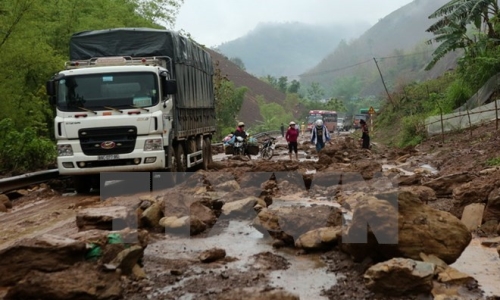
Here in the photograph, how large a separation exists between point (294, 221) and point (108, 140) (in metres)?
5.54

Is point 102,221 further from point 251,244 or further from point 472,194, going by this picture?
point 472,194

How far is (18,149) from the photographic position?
53.8 ft

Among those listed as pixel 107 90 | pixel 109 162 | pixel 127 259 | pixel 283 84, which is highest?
pixel 283 84

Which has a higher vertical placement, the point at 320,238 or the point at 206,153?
the point at 206,153

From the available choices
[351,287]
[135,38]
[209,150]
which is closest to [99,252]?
[351,287]

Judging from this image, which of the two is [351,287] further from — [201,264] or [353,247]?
[201,264]

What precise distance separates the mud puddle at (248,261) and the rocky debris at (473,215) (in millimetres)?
2726

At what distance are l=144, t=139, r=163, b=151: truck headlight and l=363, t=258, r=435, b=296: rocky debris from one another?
24.2 feet

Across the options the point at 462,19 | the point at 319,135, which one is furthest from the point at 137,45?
the point at 462,19

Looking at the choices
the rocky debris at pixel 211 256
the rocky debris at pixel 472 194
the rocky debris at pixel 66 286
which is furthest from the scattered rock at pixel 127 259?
the rocky debris at pixel 472 194

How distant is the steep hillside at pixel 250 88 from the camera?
10843cm

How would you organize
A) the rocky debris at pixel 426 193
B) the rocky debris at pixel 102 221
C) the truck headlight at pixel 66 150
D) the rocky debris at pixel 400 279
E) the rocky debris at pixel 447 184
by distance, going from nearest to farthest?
1. the rocky debris at pixel 400 279
2. the rocky debris at pixel 102 221
3. the rocky debris at pixel 426 193
4. the rocky debris at pixel 447 184
5. the truck headlight at pixel 66 150

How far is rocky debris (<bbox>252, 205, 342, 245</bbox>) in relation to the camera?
25.0 feet

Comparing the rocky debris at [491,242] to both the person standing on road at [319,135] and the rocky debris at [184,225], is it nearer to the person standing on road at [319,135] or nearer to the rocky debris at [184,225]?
the rocky debris at [184,225]
